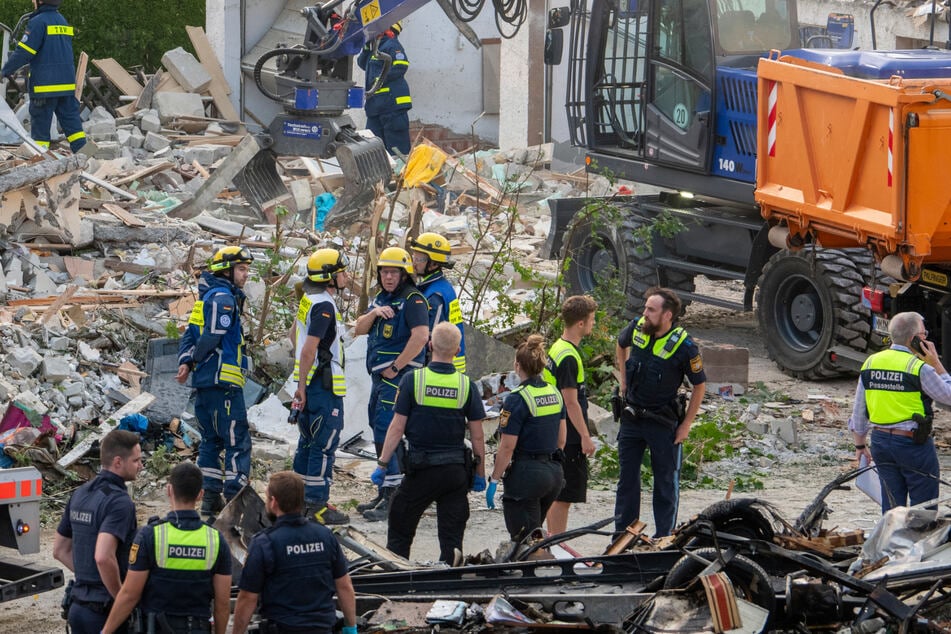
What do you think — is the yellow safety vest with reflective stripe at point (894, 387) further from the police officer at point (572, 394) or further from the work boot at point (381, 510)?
the work boot at point (381, 510)

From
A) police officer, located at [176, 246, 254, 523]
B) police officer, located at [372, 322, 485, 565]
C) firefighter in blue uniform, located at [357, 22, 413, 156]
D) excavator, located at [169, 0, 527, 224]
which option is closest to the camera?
police officer, located at [372, 322, 485, 565]

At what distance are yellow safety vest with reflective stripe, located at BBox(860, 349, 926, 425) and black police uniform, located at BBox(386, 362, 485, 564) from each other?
2.39m

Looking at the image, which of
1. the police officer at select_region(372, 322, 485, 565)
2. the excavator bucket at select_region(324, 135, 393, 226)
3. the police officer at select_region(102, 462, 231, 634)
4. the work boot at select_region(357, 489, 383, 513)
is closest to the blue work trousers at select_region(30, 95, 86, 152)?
the excavator bucket at select_region(324, 135, 393, 226)

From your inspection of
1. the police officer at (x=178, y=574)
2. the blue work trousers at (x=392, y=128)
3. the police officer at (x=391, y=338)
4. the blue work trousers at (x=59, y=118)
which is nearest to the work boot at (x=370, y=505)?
the police officer at (x=391, y=338)

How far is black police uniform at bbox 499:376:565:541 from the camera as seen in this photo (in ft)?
24.1

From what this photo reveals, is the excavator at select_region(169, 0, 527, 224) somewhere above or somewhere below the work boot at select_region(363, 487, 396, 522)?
above

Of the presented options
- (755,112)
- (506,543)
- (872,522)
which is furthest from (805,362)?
(506,543)

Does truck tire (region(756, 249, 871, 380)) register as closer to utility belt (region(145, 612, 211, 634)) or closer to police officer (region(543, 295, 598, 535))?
police officer (region(543, 295, 598, 535))

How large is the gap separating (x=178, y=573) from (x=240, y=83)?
62.2 feet

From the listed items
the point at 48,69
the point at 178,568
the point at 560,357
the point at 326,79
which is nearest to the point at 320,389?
the point at 560,357

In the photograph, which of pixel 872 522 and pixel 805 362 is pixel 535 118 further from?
pixel 872 522

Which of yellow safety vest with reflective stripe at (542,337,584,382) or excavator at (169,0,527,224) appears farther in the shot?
excavator at (169,0,527,224)

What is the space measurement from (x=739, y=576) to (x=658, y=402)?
226 cm

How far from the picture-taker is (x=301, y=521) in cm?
542
